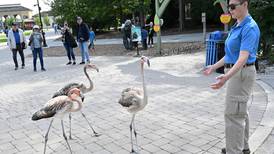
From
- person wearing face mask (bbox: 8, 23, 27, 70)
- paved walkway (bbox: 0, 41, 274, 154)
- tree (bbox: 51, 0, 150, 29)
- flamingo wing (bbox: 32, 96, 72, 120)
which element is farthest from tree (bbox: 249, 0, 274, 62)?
tree (bbox: 51, 0, 150, 29)

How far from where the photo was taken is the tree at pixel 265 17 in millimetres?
10922

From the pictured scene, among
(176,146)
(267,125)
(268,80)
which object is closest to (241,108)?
(176,146)

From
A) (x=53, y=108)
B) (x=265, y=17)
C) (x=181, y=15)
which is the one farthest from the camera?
(x=181, y=15)

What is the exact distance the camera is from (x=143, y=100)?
5.28 metres

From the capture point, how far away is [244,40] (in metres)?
3.78

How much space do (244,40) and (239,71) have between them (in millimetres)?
372

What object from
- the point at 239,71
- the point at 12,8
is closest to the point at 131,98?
the point at 239,71

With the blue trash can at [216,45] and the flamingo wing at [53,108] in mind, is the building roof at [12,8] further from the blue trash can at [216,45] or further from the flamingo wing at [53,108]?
the flamingo wing at [53,108]

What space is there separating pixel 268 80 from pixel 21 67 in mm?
11218

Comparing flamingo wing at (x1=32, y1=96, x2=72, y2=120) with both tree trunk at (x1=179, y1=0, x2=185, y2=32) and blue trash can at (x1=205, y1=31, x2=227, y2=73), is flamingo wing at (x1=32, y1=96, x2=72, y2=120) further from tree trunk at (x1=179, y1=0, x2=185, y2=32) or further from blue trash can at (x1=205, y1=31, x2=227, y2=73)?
tree trunk at (x1=179, y1=0, x2=185, y2=32)

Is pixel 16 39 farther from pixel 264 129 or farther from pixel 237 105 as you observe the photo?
pixel 237 105

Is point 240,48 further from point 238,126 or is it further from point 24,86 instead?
point 24,86

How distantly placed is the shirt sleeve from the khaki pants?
0.30 metres

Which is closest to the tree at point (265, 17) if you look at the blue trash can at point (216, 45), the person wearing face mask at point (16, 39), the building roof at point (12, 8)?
the blue trash can at point (216, 45)
